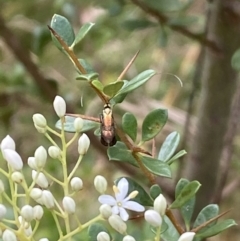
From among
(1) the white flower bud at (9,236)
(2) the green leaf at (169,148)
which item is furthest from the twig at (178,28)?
(1) the white flower bud at (9,236)

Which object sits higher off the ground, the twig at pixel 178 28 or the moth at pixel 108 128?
the moth at pixel 108 128

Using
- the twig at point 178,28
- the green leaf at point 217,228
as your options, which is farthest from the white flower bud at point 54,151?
the twig at point 178,28

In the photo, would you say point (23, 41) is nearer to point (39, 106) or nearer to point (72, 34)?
point (39, 106)

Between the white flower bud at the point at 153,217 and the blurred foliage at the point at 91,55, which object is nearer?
the white flower bud at the point at 153,217

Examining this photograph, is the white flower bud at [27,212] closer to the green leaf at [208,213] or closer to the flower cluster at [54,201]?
the flower cluster at [54,201]

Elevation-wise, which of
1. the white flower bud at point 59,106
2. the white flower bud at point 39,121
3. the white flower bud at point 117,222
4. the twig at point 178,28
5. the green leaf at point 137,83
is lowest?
the white flower bud at point 117,222

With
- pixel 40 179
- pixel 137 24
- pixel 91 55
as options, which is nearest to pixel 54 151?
pixel 40 179
